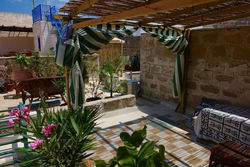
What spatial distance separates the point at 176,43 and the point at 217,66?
44.0 inches

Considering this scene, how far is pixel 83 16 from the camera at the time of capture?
3.44 m

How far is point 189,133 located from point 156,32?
240 centimetres

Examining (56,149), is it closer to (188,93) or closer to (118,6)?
(118,6)

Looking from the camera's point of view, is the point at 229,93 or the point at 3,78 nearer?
the point at 229,93

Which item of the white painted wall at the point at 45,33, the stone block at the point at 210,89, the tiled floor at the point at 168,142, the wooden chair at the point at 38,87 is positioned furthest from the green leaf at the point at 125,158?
the white painted wall at the point at 45,33

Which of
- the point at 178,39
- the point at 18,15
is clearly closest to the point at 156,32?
the point at 178,39

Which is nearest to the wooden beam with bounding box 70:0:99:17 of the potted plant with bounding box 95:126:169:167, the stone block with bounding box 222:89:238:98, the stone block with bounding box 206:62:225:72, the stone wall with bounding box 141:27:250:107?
the potted plant with bounding box 95:126:169:167

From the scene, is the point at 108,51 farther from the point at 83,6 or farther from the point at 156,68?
the point at 83,6

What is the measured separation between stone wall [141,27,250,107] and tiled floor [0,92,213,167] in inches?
33.6

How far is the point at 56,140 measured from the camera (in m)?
1.73

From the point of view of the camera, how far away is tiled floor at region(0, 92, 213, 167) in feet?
9.56

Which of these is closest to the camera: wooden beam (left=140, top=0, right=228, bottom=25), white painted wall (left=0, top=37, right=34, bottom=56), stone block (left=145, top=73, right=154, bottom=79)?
wooden beam (left=140, top=0, right=228, bottom=25)

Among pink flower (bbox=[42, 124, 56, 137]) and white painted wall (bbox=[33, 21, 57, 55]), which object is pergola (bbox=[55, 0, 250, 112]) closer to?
pink flower (bbox=[42, 124, 56, 137])

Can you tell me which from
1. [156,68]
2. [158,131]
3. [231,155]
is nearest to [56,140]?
[231,155]
